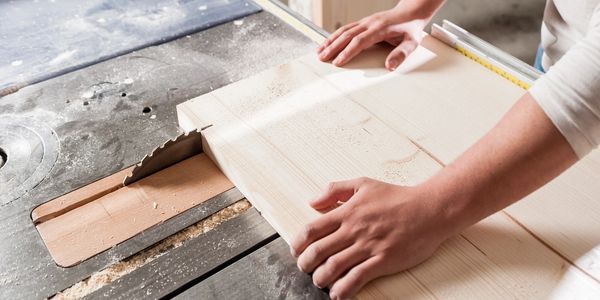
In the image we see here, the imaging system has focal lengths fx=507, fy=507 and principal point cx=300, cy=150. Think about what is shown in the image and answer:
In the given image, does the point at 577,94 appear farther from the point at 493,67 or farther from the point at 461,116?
the point at 493,67

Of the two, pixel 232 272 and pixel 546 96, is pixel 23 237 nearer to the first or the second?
pixel 232 272

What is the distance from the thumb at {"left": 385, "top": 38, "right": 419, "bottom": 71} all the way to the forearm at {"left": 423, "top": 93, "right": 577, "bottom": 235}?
0.51 m

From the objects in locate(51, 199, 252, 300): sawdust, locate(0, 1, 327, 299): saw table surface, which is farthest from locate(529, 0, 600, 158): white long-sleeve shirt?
locate(51, 199, 252, 300): sawdust

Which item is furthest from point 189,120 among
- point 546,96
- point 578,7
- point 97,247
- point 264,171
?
point 578,7

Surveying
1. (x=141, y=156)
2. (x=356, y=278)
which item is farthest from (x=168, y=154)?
(x=356, y=278)

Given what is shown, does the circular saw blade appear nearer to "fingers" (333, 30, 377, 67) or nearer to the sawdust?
the sawdust

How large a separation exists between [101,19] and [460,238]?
51.0 inches

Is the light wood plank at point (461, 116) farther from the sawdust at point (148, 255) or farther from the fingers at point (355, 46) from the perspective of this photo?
the sawdust at point (148, 255)

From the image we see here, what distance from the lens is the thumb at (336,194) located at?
3.05 feet

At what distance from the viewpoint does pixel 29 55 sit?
1458mm

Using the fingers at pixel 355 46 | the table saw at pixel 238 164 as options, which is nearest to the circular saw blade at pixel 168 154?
the table saw at pixel 238 164

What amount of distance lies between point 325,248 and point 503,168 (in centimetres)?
32

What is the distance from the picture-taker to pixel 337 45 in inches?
53.4

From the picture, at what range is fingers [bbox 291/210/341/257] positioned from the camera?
88cm
